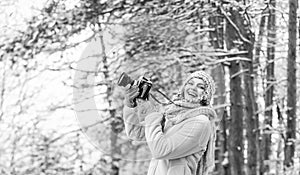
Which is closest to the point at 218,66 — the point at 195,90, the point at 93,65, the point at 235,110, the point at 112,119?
the point at 235,110

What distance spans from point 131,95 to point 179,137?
0.27 m

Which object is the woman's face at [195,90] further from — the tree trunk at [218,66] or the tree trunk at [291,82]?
the tree trunk at [291,82]

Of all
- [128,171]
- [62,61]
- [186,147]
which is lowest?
[128,171]

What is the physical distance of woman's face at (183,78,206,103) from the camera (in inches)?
108

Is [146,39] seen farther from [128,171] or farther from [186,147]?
[186,147]

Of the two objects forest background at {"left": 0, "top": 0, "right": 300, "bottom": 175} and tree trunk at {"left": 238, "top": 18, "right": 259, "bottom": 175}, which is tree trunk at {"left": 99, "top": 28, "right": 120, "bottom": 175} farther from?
tree trunk at {"left": 238, "top": 18, "right": 259, "bottom": 175}

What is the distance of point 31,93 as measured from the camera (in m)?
7.64

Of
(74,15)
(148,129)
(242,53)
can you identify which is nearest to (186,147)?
(148,129)

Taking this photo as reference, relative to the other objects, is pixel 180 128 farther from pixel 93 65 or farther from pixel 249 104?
pixel 249 104

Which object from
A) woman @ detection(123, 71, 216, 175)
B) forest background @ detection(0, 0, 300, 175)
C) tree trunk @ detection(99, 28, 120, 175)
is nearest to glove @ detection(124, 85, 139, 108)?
woman @ detection(123, 71, 216, 175)

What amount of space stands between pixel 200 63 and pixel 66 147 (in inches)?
74.9

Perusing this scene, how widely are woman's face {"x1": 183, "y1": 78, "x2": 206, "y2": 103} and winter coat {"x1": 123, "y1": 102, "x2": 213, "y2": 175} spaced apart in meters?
0.06

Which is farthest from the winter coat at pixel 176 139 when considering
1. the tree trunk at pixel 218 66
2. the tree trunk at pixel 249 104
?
the tree trunk at pixel 249 104

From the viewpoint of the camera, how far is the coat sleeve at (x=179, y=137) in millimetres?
2588
